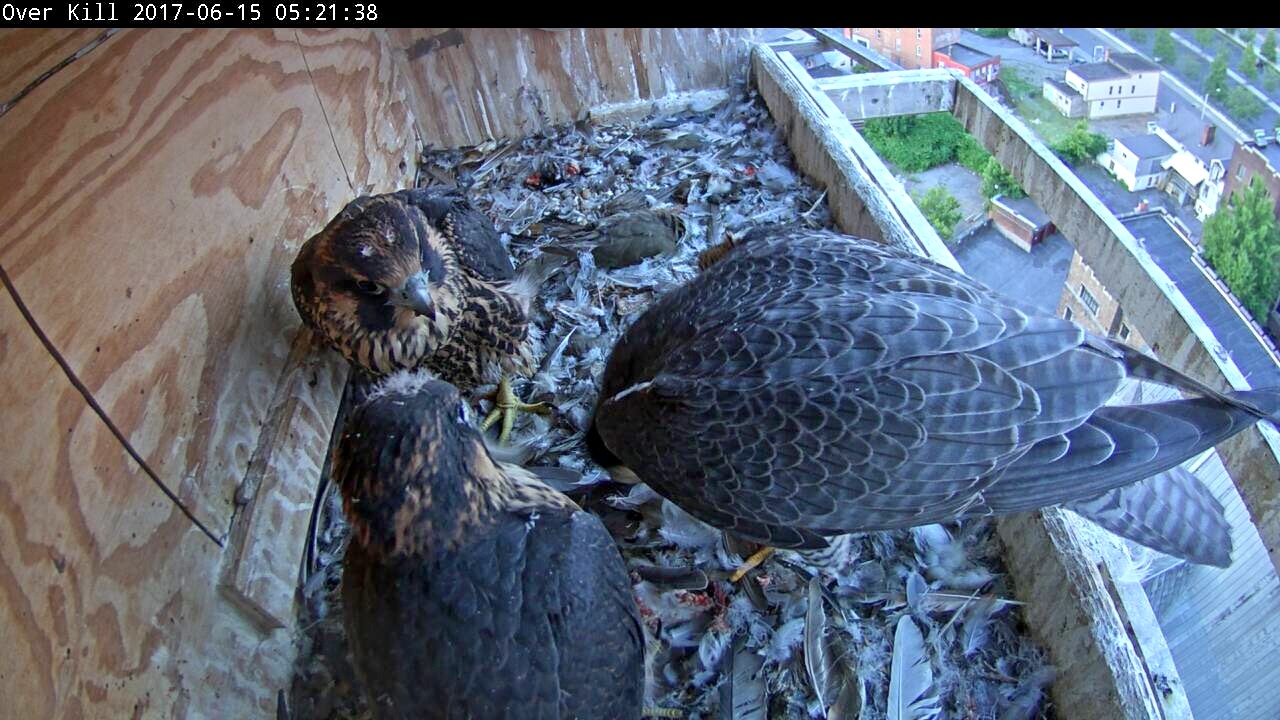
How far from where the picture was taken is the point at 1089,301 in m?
2.76

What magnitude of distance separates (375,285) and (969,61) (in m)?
2.86

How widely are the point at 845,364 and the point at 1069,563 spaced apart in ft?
2.47

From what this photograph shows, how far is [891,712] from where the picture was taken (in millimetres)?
1859

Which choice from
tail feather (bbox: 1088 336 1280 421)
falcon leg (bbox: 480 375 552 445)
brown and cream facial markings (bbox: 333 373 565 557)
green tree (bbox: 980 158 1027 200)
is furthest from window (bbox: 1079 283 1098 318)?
brown and cream facial markings (bbox: 333 373 565 557)

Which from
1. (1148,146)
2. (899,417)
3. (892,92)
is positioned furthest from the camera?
(892,92)

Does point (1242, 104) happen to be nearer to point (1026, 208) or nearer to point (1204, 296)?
point (1204, 296)

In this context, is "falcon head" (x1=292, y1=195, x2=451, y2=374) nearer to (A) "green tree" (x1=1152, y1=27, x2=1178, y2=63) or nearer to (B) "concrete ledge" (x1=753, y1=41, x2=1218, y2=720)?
(B) "concrete ledge" (x1=753, y1=41, x2=1218, y2=720)

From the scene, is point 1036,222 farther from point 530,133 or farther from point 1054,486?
point 530,133

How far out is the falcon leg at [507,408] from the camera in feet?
8.77

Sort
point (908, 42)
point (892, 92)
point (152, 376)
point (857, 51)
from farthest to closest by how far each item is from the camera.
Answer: point (857, 51) < point (892, 92) < point (908, 42) < point (152, 376)

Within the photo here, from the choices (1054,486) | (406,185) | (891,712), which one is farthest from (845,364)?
(406,185)

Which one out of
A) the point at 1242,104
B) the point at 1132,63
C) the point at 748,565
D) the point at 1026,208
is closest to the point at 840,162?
the point at 1026,208

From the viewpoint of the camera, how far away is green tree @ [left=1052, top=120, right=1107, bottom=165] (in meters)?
2.84

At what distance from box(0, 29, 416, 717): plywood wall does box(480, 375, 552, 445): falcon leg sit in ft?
1.73
